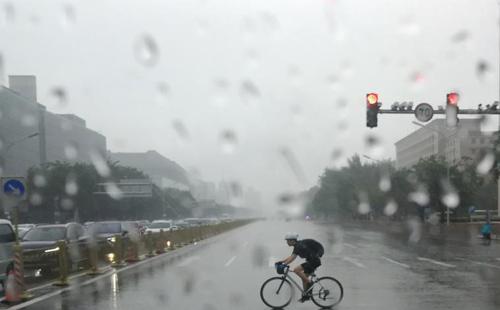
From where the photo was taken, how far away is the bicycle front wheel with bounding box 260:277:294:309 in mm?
10172

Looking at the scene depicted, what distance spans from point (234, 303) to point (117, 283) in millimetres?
4552

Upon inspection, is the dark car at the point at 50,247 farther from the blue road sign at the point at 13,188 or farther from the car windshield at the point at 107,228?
the car windshield at the point at 107,228

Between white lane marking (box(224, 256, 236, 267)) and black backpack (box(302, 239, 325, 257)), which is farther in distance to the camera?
white lane marking (box(224, 256, 236, 267))

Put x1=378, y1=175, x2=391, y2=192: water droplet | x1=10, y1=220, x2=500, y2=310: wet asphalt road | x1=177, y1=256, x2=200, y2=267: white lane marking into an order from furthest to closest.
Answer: x1=378, y1=175, x2=391, y2=192: water droplet
x1=177, y1=256, x2=200, y2=267: white lane marking
x1=10, y1=220, x2=500, y2=310: wet asphalt road

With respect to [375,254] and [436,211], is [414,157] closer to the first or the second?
[436,211]

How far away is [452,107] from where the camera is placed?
1792cm

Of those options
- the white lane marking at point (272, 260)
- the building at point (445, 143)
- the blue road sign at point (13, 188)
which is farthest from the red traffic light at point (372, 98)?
the building at point (445, 143)

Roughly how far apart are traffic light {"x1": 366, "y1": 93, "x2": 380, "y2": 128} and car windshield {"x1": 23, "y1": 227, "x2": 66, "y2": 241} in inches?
392

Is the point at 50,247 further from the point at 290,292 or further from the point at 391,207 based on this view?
the point at 391,207

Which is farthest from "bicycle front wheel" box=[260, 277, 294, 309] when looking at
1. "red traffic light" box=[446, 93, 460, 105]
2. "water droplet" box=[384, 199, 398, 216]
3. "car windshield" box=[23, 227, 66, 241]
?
"water droplet" box=[384, 199, 398, 216]

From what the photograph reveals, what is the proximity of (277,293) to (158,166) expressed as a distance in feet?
360

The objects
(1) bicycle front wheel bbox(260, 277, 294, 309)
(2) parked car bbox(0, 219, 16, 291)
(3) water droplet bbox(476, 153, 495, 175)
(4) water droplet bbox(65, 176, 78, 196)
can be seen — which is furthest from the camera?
(4) water droplet bbox(65, 176, 78, 196)

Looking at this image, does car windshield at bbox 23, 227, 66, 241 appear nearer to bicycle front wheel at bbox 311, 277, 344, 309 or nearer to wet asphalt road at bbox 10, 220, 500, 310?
wet asphalt road at bbox 10, 220, 500, 310

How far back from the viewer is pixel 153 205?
3410 inches
